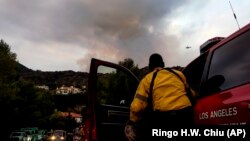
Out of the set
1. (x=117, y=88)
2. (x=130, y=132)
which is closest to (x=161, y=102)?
(x=130, y=132)

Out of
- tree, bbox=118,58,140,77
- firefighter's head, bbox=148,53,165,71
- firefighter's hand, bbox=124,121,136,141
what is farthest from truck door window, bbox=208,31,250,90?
tree, bbox=118,58,140,77

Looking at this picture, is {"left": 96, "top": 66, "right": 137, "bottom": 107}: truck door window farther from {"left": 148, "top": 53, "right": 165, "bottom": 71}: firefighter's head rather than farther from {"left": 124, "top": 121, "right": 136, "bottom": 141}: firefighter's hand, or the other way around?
{"left": 124, "top": 121, "right": 136, "bottom": 141}: firefighter's hand

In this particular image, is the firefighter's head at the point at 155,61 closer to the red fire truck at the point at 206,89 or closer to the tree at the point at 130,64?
the red fire truck at the point at 206,89

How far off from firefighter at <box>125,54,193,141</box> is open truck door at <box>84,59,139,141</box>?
57 cm

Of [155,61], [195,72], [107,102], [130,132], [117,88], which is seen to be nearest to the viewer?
[130,132]

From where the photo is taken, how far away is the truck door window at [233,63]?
3.57m

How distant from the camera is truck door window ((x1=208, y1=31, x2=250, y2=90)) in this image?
11.7ft

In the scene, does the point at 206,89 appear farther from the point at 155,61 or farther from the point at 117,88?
the point at 117,88

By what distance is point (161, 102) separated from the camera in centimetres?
422

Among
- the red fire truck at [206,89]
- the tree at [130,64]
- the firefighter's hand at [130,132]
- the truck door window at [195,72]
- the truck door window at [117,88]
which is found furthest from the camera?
the tree at [130,64]

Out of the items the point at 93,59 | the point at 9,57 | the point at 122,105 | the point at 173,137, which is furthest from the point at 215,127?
the point at 9,57

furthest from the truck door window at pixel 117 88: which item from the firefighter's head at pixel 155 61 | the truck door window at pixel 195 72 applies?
the firefighter's head at pixel 155 61

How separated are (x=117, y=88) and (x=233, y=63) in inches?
99.2

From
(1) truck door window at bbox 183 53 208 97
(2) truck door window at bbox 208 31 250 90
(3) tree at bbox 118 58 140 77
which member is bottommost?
(2) truck door window at bbox 208 31 250 90
